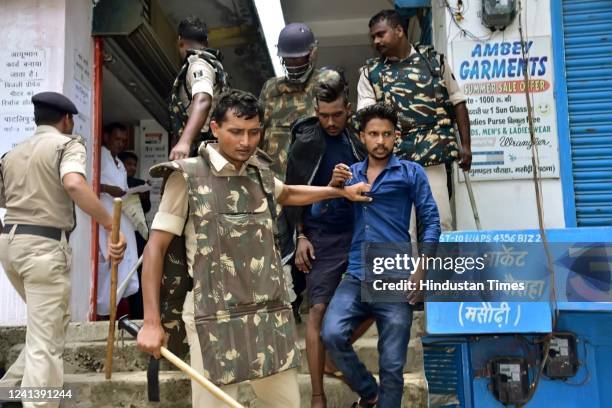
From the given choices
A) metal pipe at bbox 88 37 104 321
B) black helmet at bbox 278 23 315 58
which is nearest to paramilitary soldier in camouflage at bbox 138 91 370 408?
black helmet at bbox 278 23 315 58

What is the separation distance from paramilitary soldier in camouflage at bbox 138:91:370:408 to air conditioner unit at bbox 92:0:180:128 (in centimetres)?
315

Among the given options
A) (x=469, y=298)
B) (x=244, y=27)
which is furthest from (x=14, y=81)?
(x=469, y=298)

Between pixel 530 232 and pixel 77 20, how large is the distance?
12.6 feet

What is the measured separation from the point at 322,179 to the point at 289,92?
719mm

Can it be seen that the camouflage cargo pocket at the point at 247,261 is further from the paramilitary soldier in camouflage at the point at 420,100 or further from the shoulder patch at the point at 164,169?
the paramilitary soldier in camouflage at the point at 420,100

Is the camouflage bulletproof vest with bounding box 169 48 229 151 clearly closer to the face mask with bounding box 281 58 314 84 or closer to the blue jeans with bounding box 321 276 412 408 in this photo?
the face mask with bounding box 281 58 314 84

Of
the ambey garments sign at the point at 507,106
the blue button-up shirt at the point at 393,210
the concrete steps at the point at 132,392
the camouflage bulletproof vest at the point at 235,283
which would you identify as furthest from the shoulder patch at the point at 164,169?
the ambey garments sign at the point at 507,106

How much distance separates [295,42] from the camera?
141 inches

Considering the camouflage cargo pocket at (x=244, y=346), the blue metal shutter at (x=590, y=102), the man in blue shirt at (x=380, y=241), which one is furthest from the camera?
the blue metal shutter at (x=590, y=102)

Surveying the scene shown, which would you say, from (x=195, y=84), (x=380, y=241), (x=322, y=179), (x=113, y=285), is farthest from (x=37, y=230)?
(x=380, y=241)

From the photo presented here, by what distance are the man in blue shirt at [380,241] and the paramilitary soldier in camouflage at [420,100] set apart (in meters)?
0.73

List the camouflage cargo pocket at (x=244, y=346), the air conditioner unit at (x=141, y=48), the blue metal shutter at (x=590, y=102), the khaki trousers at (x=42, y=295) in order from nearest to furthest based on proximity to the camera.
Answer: the camouflage cargo pocket at (x=244, y=346)
the khaki trousers at (x=42, y=295)
the blue metal shutter at (x=590, y=102)
the air conditioner unit at (x=141, y=48)

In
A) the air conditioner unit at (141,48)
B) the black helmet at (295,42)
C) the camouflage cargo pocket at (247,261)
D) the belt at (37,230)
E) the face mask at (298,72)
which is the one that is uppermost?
the air conditioner unit at (141,48)

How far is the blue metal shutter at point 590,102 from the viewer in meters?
4.50
